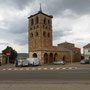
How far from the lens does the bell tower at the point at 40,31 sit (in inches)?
1736

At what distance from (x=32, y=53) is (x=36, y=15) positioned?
49.0 ft

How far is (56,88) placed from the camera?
6.75 m

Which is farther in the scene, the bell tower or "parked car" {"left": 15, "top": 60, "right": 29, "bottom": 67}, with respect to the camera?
the bell tower

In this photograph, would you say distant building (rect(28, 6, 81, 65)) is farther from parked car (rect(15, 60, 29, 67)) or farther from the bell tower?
parked car (rect(15, 60, 29, 67))

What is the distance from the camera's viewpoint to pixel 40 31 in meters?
44.0

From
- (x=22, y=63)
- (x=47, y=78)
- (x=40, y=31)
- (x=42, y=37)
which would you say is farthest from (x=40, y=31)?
(x=47, y=78)

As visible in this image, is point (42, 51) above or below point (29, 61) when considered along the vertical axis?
above

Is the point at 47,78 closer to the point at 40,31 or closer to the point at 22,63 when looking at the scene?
the point at 22,63

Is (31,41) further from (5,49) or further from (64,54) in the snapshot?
(5,49)

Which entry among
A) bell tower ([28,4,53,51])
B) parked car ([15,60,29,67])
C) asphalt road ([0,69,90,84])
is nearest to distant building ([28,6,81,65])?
bell tower ([28,4,53,51])

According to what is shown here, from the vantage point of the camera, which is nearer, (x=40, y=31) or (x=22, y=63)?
(x=22, y=63)

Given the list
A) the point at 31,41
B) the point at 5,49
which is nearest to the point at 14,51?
the point at 5,49

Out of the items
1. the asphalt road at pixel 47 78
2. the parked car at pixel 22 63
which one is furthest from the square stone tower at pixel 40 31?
the asphalt road at pixel 47 78

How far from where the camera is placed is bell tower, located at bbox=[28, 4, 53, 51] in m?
44.1
